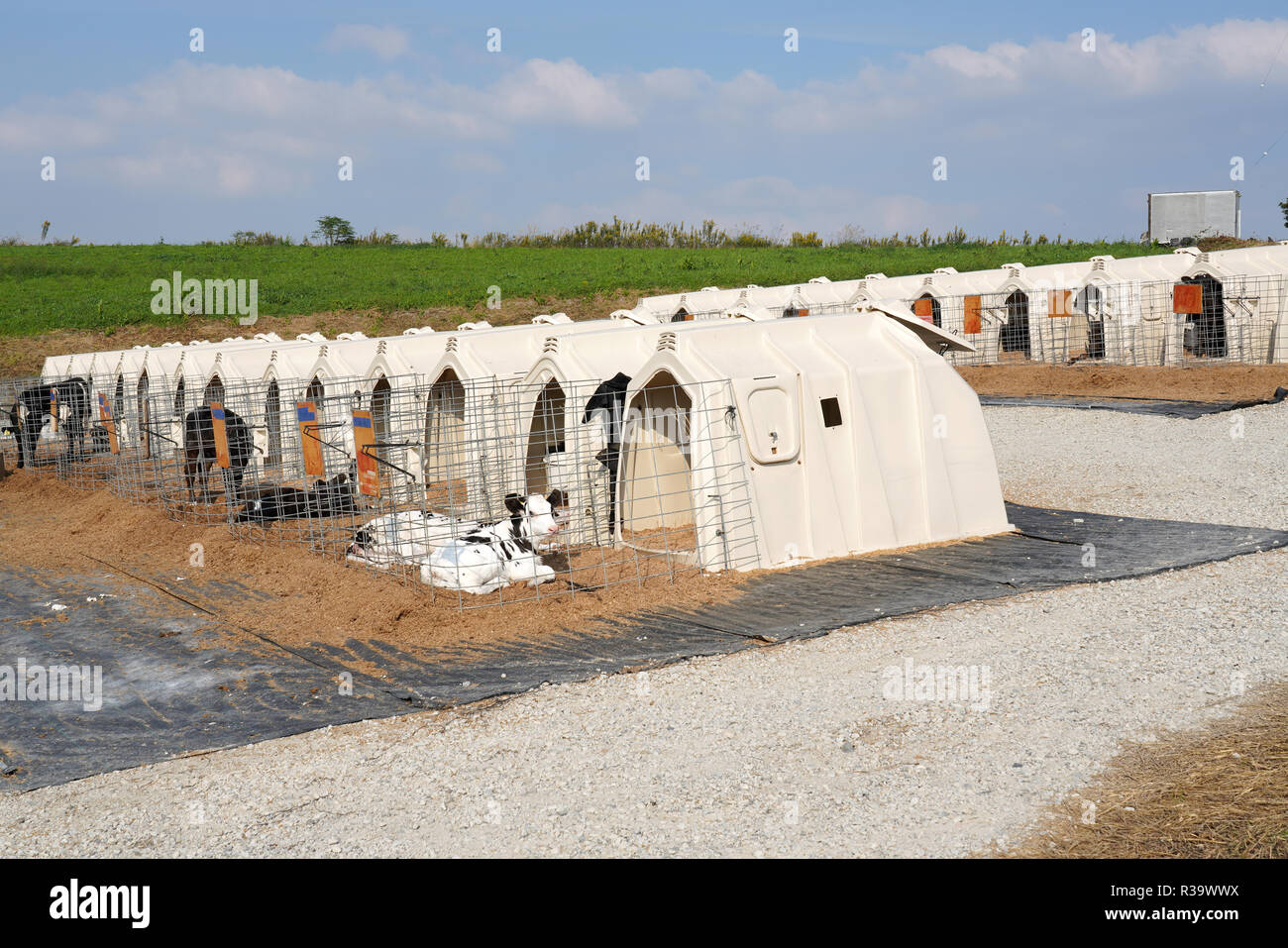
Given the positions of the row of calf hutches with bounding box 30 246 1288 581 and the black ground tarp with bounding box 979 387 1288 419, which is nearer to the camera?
the row of calf hutches with bounding box 30 246 1288 581

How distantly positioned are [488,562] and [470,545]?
0.23 meters

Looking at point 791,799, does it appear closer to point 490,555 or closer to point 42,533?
point 490,555

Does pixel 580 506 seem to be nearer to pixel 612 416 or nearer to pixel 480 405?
pixel 612 416

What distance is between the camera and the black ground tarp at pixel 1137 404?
55.5ft

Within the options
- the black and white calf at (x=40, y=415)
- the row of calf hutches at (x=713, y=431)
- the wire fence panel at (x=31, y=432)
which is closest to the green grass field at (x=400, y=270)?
the wire fence panel at (x=31, y=432)

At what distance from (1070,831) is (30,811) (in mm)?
4588

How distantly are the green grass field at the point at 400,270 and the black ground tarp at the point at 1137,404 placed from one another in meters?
19.7

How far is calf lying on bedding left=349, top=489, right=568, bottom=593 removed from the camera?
8.55 m

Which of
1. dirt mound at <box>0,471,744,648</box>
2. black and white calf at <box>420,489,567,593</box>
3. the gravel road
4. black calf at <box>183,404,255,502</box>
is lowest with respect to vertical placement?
the gravel road

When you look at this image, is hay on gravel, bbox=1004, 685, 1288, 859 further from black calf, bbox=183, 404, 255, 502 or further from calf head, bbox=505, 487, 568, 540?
black calf, bbox=183, 404, 255, 502

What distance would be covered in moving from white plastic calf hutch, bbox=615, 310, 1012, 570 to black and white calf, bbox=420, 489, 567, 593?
42.8 inches

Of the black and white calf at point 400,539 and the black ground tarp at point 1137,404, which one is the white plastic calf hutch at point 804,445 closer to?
the black and white calf at point 400,539

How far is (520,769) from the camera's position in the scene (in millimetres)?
5410

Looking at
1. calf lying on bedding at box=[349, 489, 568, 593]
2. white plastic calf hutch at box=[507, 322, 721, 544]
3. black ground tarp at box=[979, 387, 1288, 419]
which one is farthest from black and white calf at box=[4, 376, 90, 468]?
black ground tarp at box=[979, 387, 1288, 419]
